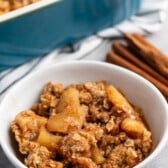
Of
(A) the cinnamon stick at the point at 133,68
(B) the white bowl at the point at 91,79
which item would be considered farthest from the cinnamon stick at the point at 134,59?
(B) the white bowl at the point at 91,79

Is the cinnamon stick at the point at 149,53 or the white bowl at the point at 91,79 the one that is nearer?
the white bowl at the point at 91,79

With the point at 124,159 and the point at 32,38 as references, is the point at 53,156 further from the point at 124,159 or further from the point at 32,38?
the point at 32,38

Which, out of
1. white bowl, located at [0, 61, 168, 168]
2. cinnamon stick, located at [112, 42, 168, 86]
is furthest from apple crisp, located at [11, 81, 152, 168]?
cinnamon stick, located at [112, 42, 168, 86]

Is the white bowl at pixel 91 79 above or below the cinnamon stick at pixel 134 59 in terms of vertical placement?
above

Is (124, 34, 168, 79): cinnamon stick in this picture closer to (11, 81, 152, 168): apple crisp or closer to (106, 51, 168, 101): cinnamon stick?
(106, 51, 168, 101): cinnamon stick

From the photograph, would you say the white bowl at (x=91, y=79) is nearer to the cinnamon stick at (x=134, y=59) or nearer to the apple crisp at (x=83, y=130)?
the apple crisp at (x=83, y=130)

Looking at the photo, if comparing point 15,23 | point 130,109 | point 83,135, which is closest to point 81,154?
point 83,135

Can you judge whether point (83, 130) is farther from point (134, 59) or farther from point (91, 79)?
point (134, 59)

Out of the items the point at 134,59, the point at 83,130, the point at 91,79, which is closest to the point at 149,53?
the point at 134,59

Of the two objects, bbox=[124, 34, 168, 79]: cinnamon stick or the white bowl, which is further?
bbox=[124, 34, 168, 79]: cinnamon stick
